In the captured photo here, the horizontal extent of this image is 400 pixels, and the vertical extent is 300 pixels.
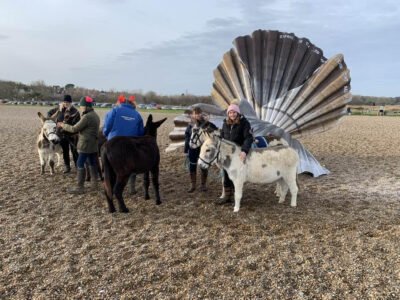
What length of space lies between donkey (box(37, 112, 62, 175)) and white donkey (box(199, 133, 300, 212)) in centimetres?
408

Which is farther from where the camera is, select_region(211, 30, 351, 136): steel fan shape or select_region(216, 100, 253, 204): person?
select_region(211, 30, 351, 136): steel fan shape

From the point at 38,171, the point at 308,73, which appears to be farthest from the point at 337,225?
the point at 38,171

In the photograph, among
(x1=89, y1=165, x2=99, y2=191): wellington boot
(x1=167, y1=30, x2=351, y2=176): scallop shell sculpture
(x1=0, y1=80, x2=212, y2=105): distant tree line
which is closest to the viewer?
(x1=89, y1=165, x2=99, y2=191): wellington boot

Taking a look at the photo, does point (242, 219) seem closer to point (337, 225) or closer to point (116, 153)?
point (337, 225)

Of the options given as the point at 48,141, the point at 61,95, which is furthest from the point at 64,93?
the point at 48,141

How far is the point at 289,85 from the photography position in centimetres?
1032

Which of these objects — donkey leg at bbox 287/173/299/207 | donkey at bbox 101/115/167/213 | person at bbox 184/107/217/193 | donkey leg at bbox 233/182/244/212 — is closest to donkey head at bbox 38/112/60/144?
donkey at bbox 101/115/167/213

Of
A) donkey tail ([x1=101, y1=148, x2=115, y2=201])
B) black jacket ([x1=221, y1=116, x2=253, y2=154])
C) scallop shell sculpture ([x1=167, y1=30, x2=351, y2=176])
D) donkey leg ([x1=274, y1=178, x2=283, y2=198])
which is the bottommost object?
donkey leg ([x1=274, y1=178, x2=283, y2=198])

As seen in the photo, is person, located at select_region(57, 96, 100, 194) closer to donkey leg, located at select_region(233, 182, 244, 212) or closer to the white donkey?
the white donkey

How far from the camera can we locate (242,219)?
6023 mm

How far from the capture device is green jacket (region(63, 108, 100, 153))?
695cm

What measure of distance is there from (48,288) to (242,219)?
3303mm

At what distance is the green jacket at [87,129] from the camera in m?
6.95

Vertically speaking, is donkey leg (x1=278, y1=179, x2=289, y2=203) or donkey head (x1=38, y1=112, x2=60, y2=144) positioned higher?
donkey head (x1=38, y1=112, x2=60, y2=144)
